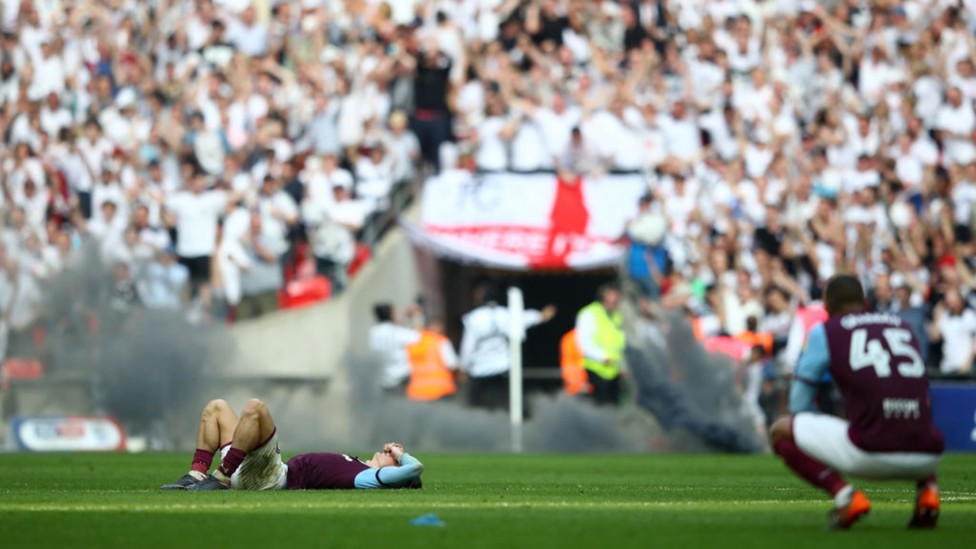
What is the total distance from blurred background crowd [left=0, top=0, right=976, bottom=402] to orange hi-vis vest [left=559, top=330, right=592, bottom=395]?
50.6 inches

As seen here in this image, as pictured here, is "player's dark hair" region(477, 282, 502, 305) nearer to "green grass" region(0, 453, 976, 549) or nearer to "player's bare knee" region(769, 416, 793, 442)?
"green grass" region(0, 453, 976, 549)

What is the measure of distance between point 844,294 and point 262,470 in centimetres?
456

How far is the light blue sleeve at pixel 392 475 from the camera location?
1160 cm

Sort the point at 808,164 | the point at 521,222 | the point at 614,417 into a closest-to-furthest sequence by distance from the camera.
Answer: the point at 614,417 → the point at 521,222 → the point at 808,164

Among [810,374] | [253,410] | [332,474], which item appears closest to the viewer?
[810,374]

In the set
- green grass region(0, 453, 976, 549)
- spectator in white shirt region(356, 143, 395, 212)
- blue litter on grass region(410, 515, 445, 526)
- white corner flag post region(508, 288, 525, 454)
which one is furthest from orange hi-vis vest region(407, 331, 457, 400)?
blue litter on grass region(410, 515, 445, 526)

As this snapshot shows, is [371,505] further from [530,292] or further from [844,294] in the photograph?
[530,292]

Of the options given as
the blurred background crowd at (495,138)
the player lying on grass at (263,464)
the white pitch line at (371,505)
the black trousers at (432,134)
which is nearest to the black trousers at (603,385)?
the blurred background crowd at (495,138)

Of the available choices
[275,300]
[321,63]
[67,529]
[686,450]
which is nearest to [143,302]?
[275,300]

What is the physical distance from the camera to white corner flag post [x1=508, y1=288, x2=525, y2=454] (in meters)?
21.4

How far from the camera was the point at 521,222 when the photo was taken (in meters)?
22.7

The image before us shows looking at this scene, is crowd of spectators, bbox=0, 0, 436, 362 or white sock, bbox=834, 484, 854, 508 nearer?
white sock, bbox=834, 484, 854, 508

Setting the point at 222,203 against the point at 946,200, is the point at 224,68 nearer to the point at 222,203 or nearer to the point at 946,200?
the point at 222,203

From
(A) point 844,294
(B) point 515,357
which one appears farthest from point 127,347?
(A) point 844,294
